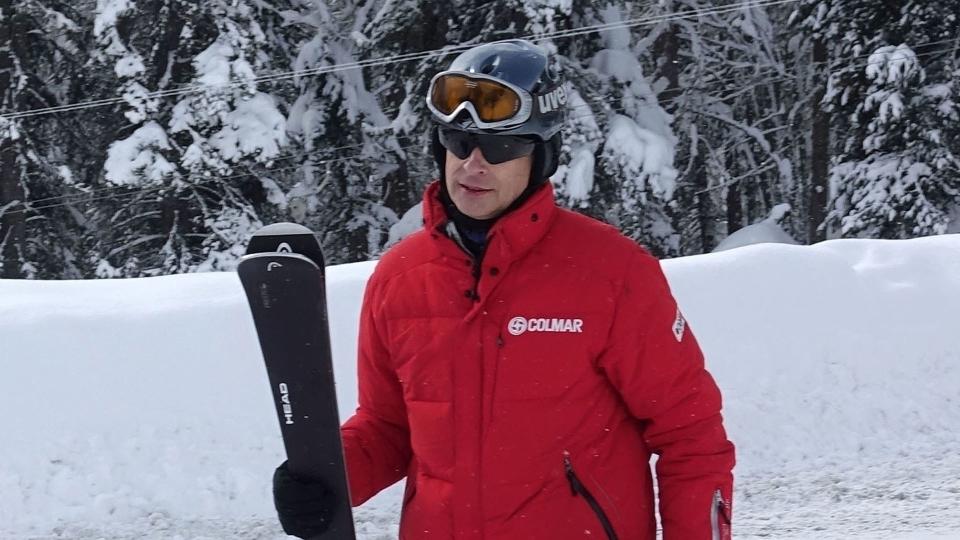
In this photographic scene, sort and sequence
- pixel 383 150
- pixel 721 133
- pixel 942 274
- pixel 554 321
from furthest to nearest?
pixel 721 133, pixel 383 150, pixel 942 274, pixel 554 321

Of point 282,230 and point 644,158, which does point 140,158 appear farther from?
point 282,230

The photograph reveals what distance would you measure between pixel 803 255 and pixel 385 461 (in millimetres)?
5876

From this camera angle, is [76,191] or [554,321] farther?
[76,191]

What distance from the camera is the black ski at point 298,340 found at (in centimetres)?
191

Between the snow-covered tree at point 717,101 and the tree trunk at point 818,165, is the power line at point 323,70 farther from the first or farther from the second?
the tree trunk at point 818,165

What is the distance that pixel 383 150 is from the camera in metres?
17.9

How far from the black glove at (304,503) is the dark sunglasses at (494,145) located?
0.68 metres

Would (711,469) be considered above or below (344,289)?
above

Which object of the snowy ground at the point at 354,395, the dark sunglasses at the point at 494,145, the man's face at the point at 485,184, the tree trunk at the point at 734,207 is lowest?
the tree trunk at the point at 734,207

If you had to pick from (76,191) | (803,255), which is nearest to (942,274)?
(803,255)

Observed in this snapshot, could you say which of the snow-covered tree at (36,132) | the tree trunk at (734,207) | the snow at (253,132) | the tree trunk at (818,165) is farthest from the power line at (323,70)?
the tree trunk at (734,207)

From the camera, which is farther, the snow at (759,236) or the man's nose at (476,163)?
the snow at (759,236)

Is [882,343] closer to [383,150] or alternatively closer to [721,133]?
[383,150]

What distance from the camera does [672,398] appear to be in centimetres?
193
